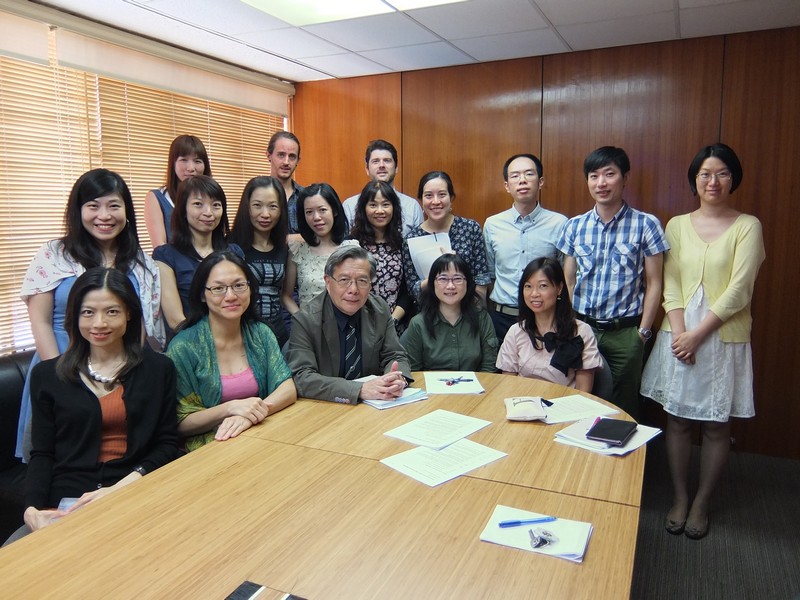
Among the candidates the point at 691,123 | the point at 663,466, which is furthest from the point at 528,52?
the point at 663,466

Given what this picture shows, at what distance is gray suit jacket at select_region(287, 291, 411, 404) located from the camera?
2262mm

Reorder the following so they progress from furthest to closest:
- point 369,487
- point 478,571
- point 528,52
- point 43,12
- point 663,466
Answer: point 528,52 → point 663,466 → point 43,12 → point 369,487 → point 478,571

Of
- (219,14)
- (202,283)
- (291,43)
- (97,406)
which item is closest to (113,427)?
(97,406)

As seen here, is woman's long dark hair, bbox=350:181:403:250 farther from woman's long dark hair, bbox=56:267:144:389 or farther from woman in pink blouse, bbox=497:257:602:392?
woman's long dark hair, bbox=56:267:144:389

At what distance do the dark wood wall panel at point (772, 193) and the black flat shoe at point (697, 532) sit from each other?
50.1 inches

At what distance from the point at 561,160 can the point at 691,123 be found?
833mm

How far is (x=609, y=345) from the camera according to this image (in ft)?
9.71

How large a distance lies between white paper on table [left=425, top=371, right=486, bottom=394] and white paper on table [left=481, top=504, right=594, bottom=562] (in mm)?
961

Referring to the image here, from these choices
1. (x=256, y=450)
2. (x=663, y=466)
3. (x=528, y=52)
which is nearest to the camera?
(x=256, y=450)

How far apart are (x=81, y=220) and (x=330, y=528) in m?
1.64

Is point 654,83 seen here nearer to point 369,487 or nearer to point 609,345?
point 609,345

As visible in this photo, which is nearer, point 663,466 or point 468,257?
point 468,257

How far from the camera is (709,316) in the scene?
2670mm

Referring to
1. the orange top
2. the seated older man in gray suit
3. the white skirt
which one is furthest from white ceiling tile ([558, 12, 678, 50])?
the orange top
